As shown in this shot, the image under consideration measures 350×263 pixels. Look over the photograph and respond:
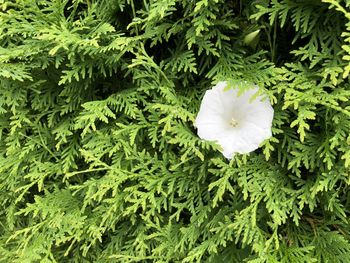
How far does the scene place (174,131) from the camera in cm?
118

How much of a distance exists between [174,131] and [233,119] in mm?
186

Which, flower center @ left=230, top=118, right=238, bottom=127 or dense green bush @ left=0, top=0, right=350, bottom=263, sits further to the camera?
flower center @ left=230, top=118, right=238, bottom=127

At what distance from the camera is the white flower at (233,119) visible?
3.77 feet

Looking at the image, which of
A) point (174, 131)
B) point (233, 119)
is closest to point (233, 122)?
point (233, 119)

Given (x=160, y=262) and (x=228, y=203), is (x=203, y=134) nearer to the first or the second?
(x=228, y=203)

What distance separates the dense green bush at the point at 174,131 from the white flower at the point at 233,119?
0.11ft

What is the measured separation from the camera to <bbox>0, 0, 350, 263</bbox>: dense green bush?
1.13 metres

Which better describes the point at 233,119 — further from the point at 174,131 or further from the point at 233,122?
the point at 174,131

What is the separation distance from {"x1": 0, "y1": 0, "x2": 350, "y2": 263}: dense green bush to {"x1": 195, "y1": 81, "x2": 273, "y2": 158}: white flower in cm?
3

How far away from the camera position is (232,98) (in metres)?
1.20

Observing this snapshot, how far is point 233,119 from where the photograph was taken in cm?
124

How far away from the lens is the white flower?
1148 millimetres

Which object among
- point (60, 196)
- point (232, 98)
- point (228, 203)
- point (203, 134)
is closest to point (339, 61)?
point (232, 98)

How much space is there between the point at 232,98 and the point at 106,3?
1.57 ft
